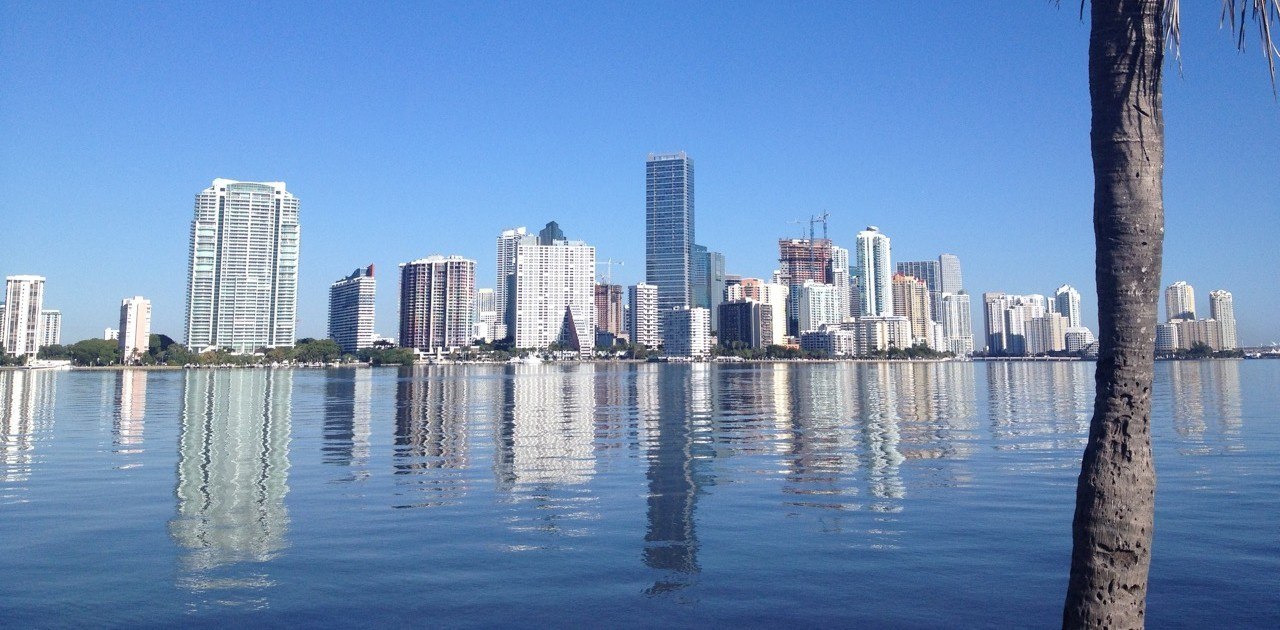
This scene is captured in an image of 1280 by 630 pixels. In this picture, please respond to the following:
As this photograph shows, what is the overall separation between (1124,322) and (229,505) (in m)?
15.2

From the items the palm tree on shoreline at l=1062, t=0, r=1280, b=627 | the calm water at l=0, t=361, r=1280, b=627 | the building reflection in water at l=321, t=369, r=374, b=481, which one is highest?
the palm tree on shoreline at l=1062, t=0, r=1280, b=627

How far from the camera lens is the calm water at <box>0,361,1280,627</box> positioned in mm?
9273

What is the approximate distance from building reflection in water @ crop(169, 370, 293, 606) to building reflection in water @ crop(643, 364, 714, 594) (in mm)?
5101

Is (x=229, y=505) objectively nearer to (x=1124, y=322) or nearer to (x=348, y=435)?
(x=348, y=435)

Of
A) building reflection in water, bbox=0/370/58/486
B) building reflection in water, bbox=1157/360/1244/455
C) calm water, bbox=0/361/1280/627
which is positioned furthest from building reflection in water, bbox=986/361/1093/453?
building reflection in water, bbox=0/370/58/486

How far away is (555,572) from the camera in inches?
420

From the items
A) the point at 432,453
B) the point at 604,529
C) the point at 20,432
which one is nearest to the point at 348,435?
the point at 432,453

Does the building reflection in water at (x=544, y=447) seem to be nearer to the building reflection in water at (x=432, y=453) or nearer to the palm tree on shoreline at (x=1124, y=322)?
the building reflection in water at (x=432, y=453)

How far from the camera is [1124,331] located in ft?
17.7

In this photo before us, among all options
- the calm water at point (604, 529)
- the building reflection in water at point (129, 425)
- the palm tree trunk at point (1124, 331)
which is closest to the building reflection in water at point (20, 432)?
the calm water at point (604, 529)

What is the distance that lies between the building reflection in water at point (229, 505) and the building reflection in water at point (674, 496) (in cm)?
510

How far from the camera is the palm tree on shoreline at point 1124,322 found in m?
5.36

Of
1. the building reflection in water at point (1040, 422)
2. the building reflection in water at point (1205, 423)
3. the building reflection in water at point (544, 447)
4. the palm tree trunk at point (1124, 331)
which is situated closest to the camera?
the palm tree trunk at point (1124, 331)

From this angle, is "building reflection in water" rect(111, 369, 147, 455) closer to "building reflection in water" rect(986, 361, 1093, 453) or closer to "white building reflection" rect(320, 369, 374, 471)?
"white building reflection" rect(320, 369, 374, 471)
